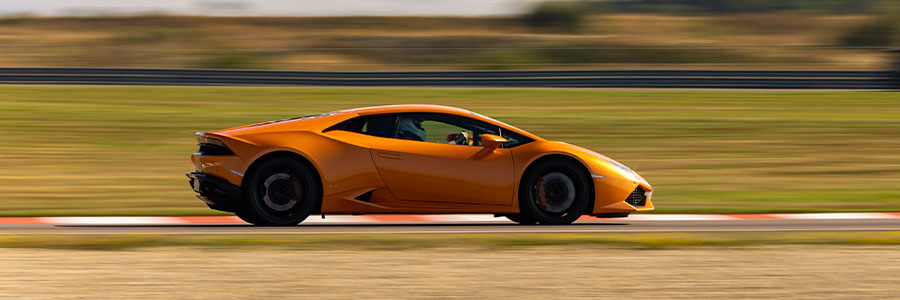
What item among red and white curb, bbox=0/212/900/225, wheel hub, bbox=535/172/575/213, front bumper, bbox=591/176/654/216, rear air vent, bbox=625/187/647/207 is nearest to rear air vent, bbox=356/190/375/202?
red and white curb, bbox=0/212/900/225

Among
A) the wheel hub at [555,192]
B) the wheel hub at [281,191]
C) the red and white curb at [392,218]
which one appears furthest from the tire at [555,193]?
the wheel hub at [281,191]

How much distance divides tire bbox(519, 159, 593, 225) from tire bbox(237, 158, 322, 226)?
1540 millimetres

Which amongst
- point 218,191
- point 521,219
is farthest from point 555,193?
point 218,191

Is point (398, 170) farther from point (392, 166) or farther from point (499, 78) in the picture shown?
point (499, 78)

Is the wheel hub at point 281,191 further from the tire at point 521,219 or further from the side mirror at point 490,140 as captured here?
the tire at point 521,219

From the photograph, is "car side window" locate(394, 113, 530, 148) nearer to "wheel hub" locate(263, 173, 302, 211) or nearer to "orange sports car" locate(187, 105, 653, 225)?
"orange sports car" locate(187, 105, 653, 225)

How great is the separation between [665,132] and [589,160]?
9.18m

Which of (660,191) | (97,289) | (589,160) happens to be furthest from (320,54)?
(97,289)

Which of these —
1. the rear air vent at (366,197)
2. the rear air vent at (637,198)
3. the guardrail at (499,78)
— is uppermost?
the guardrail at (499,78)

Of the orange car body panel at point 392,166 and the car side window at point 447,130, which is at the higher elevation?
the car side window at point 447,130

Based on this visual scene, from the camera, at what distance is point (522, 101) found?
22.4 meters

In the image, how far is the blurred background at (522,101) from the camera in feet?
39.6

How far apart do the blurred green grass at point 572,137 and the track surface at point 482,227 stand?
38.6 inches

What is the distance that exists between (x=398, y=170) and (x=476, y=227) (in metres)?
0.85
